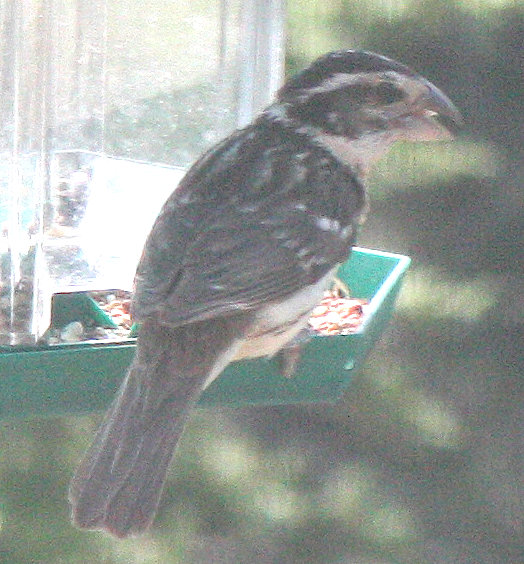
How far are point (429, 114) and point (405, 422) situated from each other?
1792 mm

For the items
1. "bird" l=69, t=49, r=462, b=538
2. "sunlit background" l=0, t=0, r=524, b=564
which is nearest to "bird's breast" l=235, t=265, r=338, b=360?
"bird" l=69, t=49, r=462, b=538

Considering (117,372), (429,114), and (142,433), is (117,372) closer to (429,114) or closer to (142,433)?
(142,433)

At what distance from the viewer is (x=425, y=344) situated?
417cm

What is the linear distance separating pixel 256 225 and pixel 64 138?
1.53ft

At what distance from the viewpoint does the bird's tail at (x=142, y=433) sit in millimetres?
2152

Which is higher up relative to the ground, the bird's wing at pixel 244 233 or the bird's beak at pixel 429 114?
the bird's beak at pixel 429 114

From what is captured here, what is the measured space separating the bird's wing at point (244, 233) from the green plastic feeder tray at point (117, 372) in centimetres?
13

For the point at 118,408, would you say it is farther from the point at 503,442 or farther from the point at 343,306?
the point at 503,442

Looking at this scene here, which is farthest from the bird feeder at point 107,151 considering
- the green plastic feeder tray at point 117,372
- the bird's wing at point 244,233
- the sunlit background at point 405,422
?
the sunlit background at point 405,422

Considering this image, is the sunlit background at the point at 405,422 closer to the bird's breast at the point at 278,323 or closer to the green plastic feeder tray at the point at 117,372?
the green plastic feeder tray at the point at 117,372

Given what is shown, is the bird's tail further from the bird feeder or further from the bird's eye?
the bird's eye

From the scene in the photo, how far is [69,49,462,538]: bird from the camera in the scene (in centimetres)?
219

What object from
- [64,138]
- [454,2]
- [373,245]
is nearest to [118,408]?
[64,138]

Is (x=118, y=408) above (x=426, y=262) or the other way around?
above
